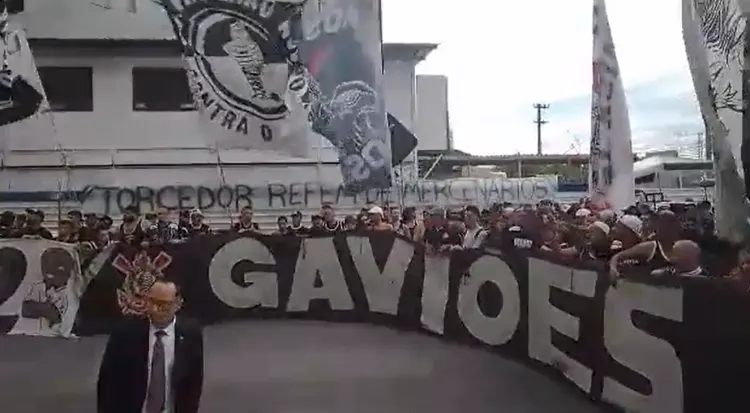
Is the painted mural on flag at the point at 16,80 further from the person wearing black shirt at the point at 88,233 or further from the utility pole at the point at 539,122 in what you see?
the utility pole at the point at 539,122

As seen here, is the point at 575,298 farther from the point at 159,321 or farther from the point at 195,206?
the point at 195,206

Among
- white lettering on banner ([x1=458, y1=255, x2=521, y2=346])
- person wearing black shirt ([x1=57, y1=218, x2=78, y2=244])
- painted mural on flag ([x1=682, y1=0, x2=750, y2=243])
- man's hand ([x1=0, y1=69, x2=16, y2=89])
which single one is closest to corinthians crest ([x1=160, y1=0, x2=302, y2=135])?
person wearing black shirt ([x1=57, y1=218, x2=78, y2=244])

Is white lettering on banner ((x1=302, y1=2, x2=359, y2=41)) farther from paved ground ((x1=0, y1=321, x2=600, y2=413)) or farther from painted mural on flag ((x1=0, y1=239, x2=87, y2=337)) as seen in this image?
painted mural on flag ((x1=0, y1=239, x2=87, y2=337))

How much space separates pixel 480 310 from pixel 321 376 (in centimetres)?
232

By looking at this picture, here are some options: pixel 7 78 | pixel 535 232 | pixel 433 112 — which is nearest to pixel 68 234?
pixel 7 78

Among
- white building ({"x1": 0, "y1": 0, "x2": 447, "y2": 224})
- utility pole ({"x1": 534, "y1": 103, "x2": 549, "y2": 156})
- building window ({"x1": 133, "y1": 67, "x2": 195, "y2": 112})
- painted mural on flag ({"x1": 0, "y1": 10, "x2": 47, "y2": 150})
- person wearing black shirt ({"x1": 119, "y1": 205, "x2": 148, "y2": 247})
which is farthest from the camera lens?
utility pole ({"x1": 534, "y1": 103, "x2": 549, "y2": 156})

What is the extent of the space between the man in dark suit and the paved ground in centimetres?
279

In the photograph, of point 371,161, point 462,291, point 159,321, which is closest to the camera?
point 159,321

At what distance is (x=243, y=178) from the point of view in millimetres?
27359

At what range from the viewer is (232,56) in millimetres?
13391

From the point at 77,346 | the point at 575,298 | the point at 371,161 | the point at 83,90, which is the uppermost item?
the point at 83,90

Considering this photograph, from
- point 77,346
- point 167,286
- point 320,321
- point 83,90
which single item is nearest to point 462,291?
point 320,321

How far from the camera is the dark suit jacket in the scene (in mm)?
5492

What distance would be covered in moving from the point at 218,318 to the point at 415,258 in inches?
120
